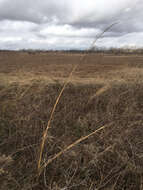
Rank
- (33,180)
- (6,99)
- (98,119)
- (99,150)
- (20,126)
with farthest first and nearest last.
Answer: (6,99) < (98,119) < (20,126) < (99,150) < (33,180)

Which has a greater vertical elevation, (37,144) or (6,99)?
(6,99)

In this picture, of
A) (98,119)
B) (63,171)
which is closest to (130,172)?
(63,171)

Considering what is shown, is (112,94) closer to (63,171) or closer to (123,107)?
(123,107)

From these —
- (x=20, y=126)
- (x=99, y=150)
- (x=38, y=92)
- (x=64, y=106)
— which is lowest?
(x=99, y=150)

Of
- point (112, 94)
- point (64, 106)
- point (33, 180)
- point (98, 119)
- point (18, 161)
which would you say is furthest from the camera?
point (112, 94)

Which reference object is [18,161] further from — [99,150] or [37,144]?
[99,150]

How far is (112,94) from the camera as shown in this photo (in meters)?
2.74

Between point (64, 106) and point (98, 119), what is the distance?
62 cm

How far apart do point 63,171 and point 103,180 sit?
0.40m

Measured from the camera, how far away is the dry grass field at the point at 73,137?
1.33 m

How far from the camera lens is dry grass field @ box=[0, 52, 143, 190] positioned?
1.33m

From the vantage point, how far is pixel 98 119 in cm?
216

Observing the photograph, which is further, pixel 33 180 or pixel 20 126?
pixel 20 126

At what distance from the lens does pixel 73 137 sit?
1831mm
